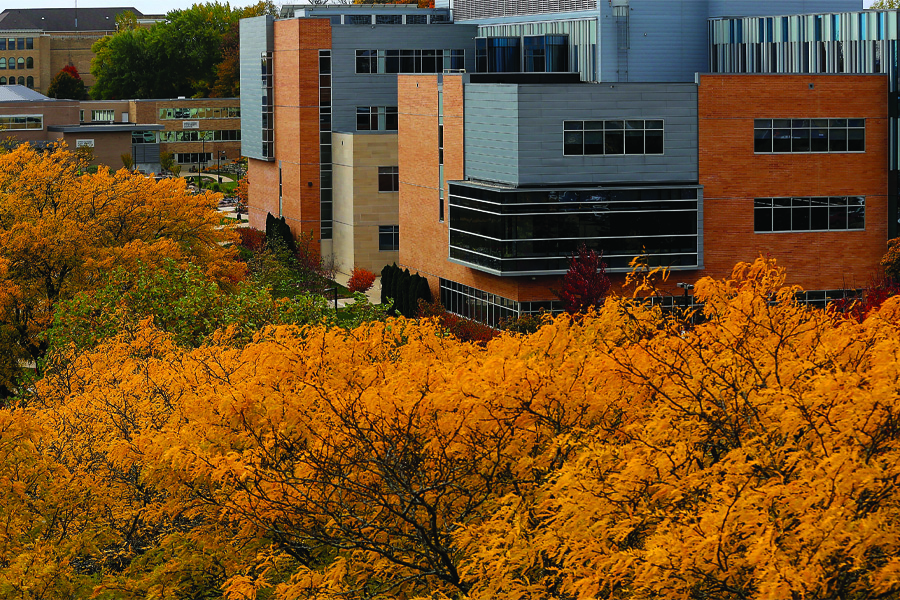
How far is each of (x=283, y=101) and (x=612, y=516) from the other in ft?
230

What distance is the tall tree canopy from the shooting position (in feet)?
564

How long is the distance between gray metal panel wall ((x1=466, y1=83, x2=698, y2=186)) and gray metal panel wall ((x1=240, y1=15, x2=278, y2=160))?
32.0m

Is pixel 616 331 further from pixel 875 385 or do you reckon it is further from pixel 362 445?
pixel 875 385

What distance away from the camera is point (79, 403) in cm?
2761

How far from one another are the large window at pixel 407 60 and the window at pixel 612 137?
24.8 meters

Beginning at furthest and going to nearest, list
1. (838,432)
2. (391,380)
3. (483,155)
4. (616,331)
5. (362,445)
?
1. (483,155)
2. (616,331)
3. (391,380)
4. (362,445)
5. (838,432)

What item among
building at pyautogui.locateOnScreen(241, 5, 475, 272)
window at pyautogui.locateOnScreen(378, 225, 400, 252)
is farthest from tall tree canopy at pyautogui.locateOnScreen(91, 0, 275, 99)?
window at pyautogui.locateOnScreen(378, 225, 400, 252)

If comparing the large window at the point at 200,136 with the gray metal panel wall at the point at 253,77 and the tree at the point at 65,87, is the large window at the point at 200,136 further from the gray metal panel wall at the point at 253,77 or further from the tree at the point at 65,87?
the gray metal panel wall at the point at 253,77

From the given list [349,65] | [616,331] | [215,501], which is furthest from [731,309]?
[349,65]

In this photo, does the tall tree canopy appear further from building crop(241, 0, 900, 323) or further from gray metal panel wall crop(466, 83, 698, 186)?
gray metal panel wall crop(466, 83, 698, 186)

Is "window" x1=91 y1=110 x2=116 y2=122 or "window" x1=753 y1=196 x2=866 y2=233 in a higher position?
"window" x1=91 y1=110 x2=116 y2=122

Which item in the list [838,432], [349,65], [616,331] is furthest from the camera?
[349,65]

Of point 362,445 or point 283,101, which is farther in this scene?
point 283,101

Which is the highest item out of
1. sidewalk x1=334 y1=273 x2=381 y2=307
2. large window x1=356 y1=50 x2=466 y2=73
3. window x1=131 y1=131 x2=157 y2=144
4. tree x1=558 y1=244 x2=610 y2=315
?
large window x1=356 y1=50 x2=466 y2=73
